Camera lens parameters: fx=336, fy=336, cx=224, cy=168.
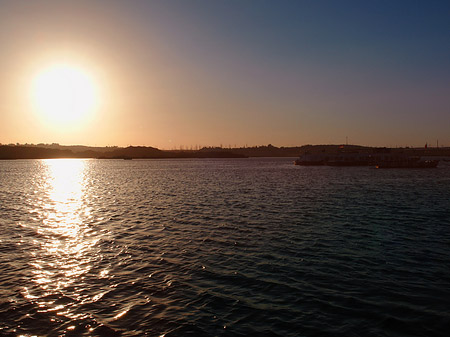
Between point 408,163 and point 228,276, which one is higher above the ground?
point 408,163

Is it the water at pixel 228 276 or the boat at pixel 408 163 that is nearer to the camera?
the water at pixel 228 276

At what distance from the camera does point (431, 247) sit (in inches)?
889

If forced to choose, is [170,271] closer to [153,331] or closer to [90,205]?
[153,331]

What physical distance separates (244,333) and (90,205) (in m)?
40.7

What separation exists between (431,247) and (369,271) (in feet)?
24.3

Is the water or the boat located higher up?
the boat

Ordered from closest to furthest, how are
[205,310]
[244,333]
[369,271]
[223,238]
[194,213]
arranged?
[244,333] → [205,310] → [369,271] → [223,238] → [194,213]

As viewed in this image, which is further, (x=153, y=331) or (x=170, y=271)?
(x=170, y=271)

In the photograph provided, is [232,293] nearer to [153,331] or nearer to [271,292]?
[271,292]

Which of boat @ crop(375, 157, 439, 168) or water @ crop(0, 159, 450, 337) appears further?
boat @ crop(375, 157, 439, 168)

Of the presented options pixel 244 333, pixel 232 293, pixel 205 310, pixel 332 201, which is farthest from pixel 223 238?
pixel 332 201

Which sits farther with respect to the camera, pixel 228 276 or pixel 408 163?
pixel 408 163

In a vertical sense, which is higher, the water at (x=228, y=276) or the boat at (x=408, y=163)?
the boat at (x=408, y=163)

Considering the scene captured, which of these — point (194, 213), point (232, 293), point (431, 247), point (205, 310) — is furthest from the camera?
point (194, 213)
